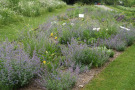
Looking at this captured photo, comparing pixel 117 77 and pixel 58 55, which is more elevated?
pixel 58 55

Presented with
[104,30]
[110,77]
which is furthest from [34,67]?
[104,30]

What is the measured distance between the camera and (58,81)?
3.18 meters

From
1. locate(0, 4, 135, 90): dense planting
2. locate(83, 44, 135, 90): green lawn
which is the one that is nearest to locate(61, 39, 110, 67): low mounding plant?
locate(0, 4, 135, 90): dense planting

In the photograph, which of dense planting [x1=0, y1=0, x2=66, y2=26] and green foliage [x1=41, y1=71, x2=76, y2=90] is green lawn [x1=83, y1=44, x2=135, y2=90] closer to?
green foliage [x1=41, y1=71, x2=76, y2=90]

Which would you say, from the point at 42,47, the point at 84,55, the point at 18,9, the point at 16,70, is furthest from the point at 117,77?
the point at 18,9

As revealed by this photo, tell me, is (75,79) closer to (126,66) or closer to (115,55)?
(126,66)

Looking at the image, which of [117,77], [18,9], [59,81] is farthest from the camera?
[18,9]

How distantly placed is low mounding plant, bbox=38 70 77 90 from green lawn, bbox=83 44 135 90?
35cm

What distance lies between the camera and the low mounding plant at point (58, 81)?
3.11 m

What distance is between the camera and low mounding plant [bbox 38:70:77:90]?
3.11 metres

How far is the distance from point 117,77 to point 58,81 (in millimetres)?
1409

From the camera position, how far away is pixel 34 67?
11.2 feet

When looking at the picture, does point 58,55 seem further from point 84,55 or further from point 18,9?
point 18,9

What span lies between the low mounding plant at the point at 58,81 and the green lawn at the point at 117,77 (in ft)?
1.16
